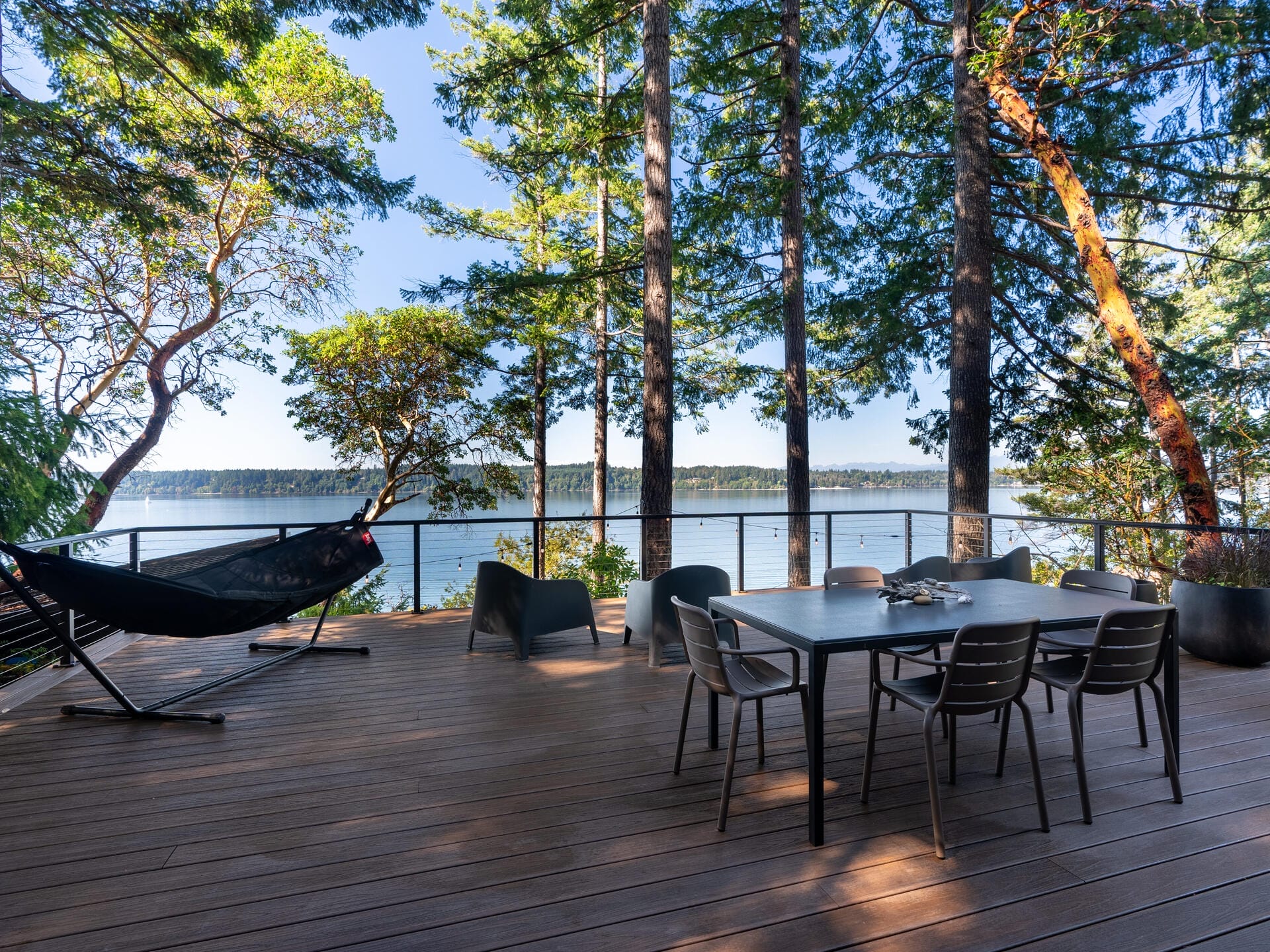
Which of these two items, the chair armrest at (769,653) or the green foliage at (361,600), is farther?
the green foliage at (361,600)

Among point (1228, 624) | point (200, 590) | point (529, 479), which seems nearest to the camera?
point (200, 590)

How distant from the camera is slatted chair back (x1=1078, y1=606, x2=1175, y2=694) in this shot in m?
2.35

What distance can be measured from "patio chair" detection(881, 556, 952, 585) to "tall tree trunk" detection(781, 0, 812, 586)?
144 inches

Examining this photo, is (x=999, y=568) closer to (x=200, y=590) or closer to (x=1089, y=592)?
(x=1089, y=592)

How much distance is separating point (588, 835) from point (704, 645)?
724mm

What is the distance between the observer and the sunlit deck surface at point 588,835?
1.74 meters

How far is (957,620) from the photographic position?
254cm

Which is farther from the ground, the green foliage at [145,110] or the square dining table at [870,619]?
the green foliage at [145,110]

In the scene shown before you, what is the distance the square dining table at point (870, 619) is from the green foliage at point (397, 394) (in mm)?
10518

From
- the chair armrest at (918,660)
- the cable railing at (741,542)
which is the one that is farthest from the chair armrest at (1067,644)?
the cable railing at (741,542)

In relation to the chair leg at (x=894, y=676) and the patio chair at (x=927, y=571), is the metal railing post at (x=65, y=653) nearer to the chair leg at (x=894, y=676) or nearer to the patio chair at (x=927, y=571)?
the chair leg at (x=894, y=676)

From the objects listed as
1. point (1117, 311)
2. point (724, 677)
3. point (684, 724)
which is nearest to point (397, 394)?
point (1117, 311)

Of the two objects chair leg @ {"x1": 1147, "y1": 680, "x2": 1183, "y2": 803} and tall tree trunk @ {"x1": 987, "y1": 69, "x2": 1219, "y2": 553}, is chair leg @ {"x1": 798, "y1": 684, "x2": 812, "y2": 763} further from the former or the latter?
tall tree trunk @ {"x1": 987, "y1": 69, "x2": 1219, "y2": 553}

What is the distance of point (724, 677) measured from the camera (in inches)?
93.4
